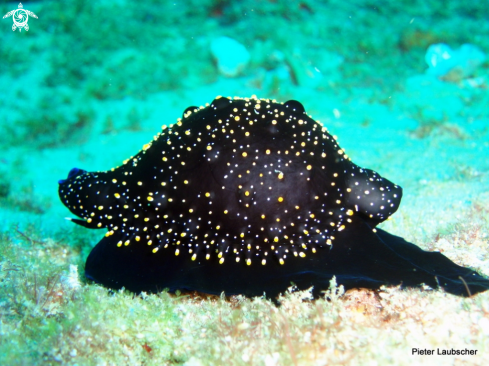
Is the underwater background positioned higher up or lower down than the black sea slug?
higher up

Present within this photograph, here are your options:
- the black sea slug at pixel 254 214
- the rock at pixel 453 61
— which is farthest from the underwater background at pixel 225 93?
the black sea slug at pixel 254 214

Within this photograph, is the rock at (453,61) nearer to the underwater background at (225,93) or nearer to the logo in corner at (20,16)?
the underwater background at (225,93)

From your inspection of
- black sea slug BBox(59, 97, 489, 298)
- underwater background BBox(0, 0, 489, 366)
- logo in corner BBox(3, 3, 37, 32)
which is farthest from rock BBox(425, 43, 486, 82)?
logo in corner BBox(3, 3, 37, 32)

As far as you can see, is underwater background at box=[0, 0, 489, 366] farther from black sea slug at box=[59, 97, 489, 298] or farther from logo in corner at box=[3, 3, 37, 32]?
black sea slug at box=[59, 97, 489, 298]

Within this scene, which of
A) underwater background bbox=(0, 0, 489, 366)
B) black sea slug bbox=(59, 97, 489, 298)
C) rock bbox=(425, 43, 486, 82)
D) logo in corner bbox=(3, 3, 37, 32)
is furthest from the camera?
rock bbox=(425, 43, 486, 82)

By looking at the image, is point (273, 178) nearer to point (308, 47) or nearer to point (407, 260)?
point (407, 260)

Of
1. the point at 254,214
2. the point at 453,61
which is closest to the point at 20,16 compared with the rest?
the point at 254,214

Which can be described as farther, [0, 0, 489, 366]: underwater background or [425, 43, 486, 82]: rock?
[425, 43, 486, 82]: rock

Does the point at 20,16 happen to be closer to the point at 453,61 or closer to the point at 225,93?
the point at 225,93
